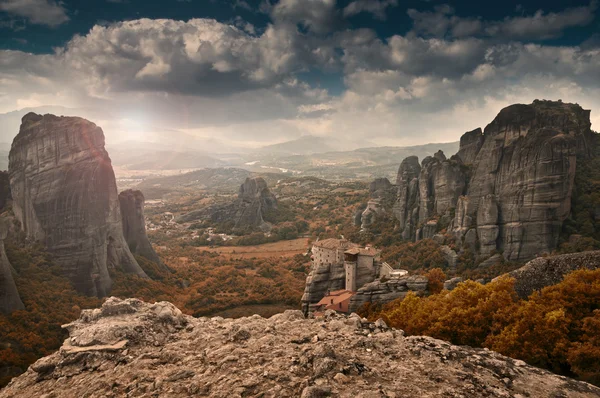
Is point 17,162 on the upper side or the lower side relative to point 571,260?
upper

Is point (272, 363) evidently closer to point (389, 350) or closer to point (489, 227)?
point (389, 350)

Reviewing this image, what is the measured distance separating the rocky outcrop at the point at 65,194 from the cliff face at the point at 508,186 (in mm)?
55213

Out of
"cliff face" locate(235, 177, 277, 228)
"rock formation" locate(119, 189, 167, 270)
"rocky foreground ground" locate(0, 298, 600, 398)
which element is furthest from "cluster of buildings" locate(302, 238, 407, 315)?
"cliff face" locate(235, 177, 277, 228)

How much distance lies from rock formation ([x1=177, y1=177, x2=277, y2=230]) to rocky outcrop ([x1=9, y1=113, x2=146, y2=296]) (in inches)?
2593

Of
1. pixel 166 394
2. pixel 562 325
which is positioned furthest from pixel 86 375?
pixel 562 325

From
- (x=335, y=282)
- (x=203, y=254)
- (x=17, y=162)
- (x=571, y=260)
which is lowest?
(x=203, y=254)

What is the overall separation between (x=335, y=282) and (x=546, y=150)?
35.2 metres

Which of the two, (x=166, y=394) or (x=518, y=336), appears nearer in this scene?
(x=166, y=394)

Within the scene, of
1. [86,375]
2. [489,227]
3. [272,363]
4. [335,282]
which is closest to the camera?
[272,363]

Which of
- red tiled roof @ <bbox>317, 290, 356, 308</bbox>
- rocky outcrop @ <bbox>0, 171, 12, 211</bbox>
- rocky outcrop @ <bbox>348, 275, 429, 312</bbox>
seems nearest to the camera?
rocky outcrop @ <bbox>348, 275, 429, 312</bbox>

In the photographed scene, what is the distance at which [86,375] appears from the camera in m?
12.8

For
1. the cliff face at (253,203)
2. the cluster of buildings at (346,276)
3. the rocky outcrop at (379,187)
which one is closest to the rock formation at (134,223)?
the cluster of buildings at (346,276)

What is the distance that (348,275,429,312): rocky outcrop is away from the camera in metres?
30.9

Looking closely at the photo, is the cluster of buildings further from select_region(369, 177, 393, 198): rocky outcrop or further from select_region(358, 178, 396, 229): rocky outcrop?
select_region(369, 177, 393, 198): rocky outcrop
